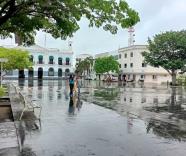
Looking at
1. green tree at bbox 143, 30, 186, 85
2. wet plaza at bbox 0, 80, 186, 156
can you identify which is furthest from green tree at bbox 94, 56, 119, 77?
wet plaza at bbox 0, 80, 186, 156

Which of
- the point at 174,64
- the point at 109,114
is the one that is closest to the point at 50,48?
the point at 174,64

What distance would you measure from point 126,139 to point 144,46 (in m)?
78.0

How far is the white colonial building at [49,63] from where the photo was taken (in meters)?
89.8

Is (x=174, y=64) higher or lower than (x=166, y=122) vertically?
higher

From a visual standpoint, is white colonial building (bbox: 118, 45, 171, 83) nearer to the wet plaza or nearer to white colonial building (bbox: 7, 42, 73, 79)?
white colonial building (bbox: 7, 42, 73, 79)

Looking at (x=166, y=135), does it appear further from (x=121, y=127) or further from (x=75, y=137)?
(x=75, y=137)

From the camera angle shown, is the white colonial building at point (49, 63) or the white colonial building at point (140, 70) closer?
the white colonial building at point (140, 70)

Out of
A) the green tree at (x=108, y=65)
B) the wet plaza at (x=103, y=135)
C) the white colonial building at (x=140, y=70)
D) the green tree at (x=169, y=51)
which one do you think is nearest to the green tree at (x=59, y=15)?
the wet plaza at (x=103, y=135)

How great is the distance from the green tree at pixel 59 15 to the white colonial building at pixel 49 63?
263 ft

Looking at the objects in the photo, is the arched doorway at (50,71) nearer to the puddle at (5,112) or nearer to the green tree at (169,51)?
the green tree at (169,51)

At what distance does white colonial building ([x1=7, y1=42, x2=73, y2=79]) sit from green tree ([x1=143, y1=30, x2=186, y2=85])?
113 ft

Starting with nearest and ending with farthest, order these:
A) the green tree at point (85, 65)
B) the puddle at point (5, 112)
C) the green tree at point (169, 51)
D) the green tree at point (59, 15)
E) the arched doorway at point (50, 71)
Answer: the green tree at point (59, 15) < the puddle at point (5, 112) < the green tree at point (169, 51) < the arched doorway at point (50, 71) < the green tree at point (85, 65)

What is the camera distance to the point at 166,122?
1320 cm

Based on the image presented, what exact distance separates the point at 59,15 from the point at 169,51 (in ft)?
181
